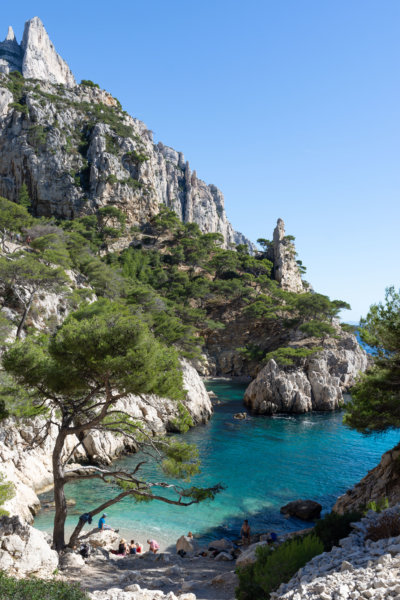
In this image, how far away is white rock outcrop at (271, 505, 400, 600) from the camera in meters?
4.20

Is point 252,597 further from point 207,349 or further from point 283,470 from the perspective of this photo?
point 207,349

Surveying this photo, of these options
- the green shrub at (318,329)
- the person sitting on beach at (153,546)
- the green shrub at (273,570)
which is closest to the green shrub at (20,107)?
the green shrub at (318,329)

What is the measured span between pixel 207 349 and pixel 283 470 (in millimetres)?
29895

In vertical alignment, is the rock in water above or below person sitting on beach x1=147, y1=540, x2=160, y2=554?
above

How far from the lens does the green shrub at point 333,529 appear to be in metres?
6.79

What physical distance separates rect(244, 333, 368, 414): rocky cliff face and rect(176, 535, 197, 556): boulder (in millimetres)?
20774

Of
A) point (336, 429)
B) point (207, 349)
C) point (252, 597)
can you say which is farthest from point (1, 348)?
point (207, 349)

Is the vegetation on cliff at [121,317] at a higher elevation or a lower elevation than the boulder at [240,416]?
higher

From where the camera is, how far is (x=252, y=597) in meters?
5.50

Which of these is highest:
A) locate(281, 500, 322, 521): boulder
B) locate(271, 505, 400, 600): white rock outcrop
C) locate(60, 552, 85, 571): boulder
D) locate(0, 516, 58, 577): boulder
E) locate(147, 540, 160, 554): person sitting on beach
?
locate(271, 505, 400, 600): white rock outcrop

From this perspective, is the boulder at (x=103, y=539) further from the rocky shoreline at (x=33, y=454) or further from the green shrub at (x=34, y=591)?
the green shrub at (x=34, y=591)

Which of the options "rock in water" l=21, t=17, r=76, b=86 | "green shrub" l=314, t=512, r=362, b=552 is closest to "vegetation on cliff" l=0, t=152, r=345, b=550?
"green shrub" l=314, t=512, r=362, b=552

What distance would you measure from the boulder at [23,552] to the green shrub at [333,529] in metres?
5.42

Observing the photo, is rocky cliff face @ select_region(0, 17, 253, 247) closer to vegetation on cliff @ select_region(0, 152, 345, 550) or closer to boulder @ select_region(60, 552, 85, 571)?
vegetation on cliff @ select_region(0, 152, 345, 550)
